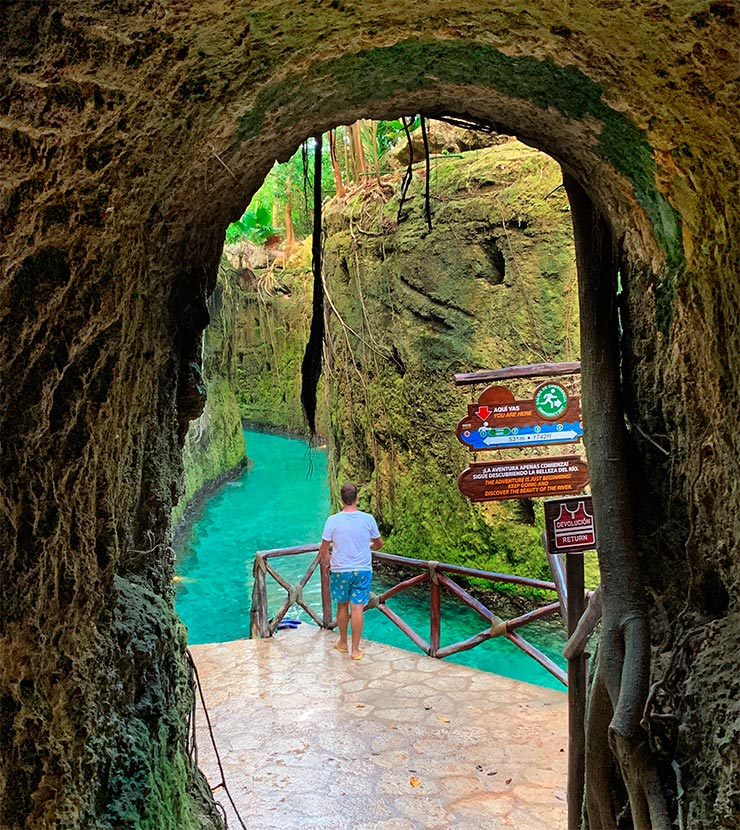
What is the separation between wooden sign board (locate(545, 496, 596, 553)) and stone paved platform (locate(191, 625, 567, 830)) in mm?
1458

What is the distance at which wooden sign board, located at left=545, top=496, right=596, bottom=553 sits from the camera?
10.8 ft

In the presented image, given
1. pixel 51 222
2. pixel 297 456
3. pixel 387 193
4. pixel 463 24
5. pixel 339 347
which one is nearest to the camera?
pixel 51 222

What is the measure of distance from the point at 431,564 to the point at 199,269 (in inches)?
164

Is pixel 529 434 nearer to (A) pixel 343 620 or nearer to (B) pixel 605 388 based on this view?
Answer: (B) pixel 605 388

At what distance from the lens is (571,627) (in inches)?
140

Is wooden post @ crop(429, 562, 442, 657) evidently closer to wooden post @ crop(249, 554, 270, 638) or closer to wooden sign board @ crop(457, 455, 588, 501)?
wooden post @ crop(249, 554, 270, 638)

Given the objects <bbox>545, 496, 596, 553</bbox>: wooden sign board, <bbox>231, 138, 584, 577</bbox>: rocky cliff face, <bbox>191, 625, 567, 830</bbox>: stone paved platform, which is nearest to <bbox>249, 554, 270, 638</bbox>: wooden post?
<bbox>191, 625, 567, 830</bbox>: stone paved platform

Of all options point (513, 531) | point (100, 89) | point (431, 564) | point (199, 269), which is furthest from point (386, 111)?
point (513, 531)

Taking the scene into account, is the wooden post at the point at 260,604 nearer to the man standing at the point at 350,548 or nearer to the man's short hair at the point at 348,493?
the man standing at the point at 350,548

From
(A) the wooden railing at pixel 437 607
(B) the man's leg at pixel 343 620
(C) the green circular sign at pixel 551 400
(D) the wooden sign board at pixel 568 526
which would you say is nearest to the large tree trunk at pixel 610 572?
(D) the wooden sign board at pixel 568 526

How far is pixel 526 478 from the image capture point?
3.86 meters

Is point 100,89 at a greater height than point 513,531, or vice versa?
point 100,89

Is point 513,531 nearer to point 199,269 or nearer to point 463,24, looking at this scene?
point 199,269

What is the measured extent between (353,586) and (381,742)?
4.58 ft
